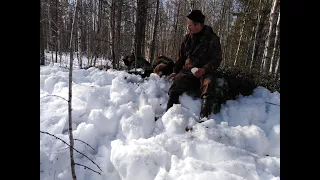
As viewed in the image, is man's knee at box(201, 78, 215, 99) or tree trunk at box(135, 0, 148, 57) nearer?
man's knee at box(201, 78, 215, 99)

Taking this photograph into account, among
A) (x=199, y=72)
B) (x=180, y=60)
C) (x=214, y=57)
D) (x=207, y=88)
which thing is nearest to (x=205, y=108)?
(x=207, y=88)

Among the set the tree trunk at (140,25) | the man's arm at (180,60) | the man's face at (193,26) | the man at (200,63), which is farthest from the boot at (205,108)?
the tree trunk at (140,25)

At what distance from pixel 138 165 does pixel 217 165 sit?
902 millimetres

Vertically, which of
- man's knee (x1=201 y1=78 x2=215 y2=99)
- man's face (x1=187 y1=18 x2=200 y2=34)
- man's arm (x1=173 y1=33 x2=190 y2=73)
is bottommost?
man's knee (x1=201 y1=78 x2=215 y2=99)

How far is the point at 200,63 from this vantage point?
14.5ft

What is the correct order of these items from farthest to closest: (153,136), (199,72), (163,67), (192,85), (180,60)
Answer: (163,67) < (180,60) < (192,85) < (199,72) < (153,136)

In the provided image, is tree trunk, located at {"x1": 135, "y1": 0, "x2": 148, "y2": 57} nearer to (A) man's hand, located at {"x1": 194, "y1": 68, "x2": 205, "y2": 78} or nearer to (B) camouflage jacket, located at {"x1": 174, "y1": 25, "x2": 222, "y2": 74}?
(B) camouflage jacket, located at {"x1": 174, "y1": 25, "x2": 222, "y2": 74}

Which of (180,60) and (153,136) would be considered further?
(180,60)

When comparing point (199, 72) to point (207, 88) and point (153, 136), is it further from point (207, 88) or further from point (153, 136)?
point (153, 136)

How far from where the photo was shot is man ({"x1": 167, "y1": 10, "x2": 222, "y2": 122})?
3963mm

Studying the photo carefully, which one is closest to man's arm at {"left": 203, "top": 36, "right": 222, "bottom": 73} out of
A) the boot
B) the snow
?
the boot

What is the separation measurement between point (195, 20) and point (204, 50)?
543 mm
